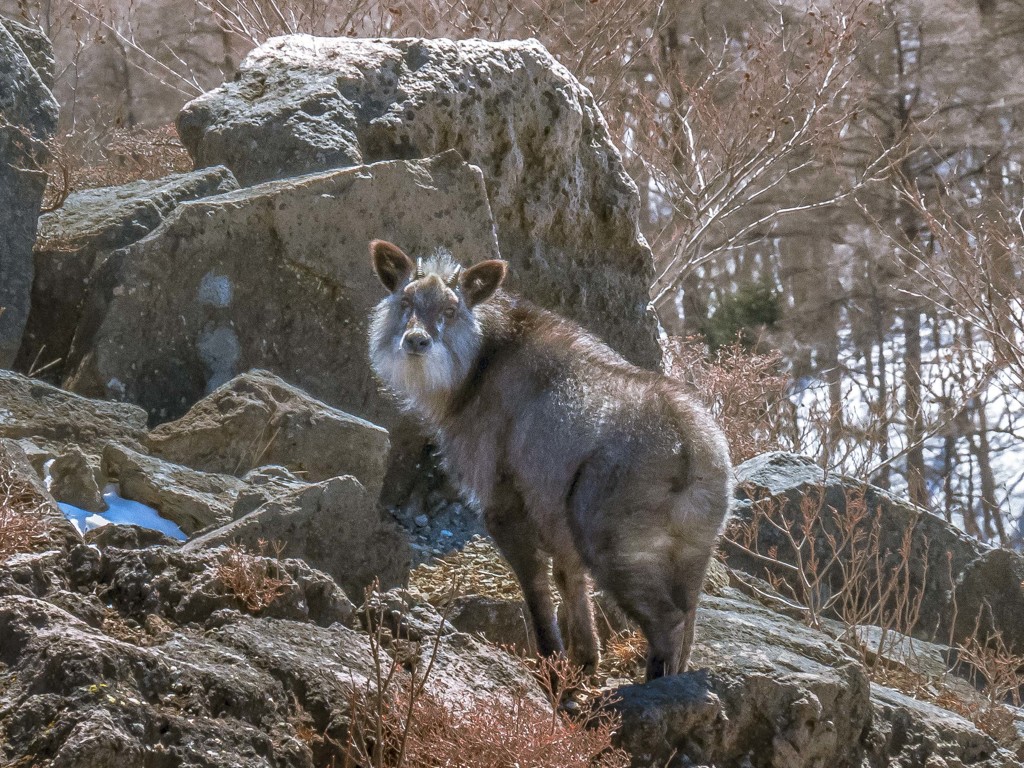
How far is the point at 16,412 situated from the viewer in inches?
272

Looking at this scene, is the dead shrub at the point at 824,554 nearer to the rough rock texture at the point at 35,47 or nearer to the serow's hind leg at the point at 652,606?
the serow's hind leg at the point at 652,606

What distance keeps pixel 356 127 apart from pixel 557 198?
5.67 feet

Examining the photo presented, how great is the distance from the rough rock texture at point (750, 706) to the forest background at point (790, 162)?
433 cm

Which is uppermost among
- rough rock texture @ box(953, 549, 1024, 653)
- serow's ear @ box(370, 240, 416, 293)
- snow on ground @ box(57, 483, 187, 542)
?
serow's ear @ box(370, 240, 416, 293)

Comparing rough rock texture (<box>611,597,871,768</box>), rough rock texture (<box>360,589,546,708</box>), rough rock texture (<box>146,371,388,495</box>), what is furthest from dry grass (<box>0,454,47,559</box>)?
rough rock texture (<box>611,597,871,768</box>)

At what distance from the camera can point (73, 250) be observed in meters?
8.43

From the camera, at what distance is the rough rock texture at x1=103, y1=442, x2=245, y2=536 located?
21.2ft

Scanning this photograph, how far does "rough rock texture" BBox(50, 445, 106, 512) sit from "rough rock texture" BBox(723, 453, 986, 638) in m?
4.74

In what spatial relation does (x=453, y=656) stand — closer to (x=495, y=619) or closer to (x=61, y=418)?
(x=495, y=619)

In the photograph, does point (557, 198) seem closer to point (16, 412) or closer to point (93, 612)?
point (16, 412)

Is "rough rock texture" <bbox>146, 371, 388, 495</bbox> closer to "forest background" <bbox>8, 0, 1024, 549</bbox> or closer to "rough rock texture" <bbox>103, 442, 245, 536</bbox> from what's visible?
"rough rock texture" <bbox>103, 442, 245, 536</bbox>

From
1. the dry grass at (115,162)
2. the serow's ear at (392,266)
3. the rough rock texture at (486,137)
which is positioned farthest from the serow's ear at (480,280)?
the dry grass at (115,162)

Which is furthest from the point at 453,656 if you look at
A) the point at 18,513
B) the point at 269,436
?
the point at 269,436

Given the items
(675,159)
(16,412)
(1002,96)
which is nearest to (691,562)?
(16,412)
